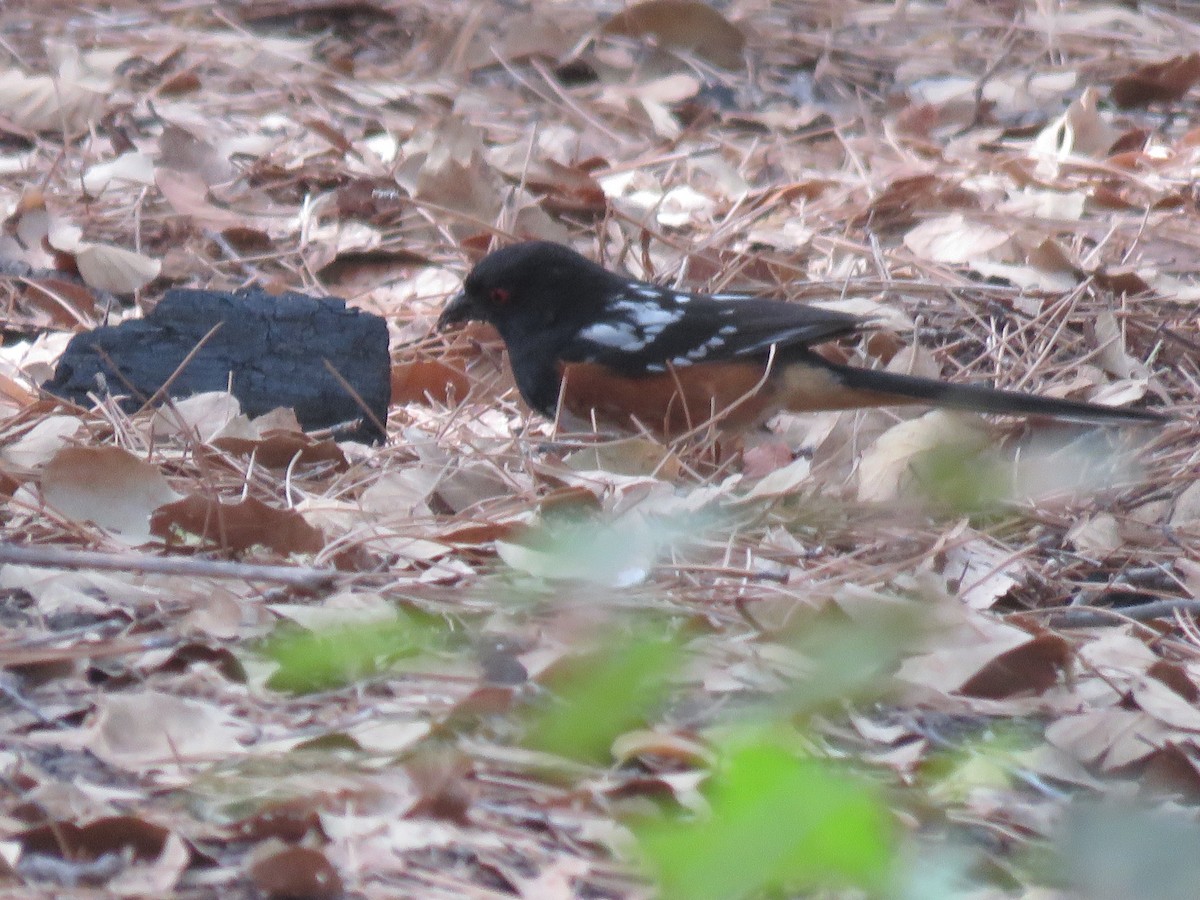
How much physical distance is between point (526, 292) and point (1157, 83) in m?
2.57

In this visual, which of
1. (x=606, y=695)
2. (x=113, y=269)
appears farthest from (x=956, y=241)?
(x=606, y=695)

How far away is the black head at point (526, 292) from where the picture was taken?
10.7 ft

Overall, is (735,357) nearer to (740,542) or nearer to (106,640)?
(740,542)

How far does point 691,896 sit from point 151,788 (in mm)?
954

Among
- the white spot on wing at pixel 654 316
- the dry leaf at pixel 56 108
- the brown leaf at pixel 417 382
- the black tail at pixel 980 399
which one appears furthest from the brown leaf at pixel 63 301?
the black tail at pixel 980 399

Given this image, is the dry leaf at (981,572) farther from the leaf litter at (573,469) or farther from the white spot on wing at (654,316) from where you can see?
the white spot on wing at (654,316)

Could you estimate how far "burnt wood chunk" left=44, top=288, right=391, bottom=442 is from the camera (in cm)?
282

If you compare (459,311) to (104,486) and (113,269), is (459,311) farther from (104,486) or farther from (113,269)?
(104,486)

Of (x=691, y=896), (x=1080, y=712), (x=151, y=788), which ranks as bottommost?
(x=1080, y=712)

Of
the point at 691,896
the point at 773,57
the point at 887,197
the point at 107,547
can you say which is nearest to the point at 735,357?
the point at 887,197

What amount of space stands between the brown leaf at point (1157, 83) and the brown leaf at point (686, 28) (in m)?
1.22

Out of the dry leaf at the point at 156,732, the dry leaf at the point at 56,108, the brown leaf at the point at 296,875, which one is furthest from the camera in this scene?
the dry leaf at the point at 56,108

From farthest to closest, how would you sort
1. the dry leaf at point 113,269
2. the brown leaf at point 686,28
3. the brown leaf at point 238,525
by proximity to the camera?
the brown leaf at point 686,28 < the dry leaf at point 113,269 < the brown leaf at point 238,525

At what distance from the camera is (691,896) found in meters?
0.52
